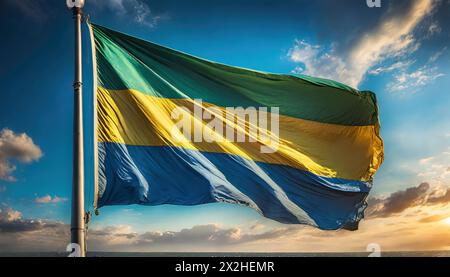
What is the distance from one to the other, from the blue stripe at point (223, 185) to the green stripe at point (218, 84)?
102 cm

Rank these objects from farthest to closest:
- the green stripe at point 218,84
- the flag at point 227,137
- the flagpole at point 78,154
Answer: the green stripe at point 218,84
the flag at point 227,137
the flagpole at point 78,154

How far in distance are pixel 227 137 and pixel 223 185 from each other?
2.88ft

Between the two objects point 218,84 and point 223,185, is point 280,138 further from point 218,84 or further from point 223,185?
point 223,185

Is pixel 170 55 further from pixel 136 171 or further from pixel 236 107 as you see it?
pixel 136 171

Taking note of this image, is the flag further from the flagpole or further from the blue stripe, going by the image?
the flagpole

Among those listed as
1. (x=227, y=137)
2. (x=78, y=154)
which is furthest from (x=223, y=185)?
(x=78, y=154)

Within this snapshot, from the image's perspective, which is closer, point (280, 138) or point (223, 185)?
point (223, 185)

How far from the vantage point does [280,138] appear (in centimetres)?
873

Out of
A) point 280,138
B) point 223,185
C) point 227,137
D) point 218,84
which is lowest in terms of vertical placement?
point 223,185

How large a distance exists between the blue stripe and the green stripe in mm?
1022

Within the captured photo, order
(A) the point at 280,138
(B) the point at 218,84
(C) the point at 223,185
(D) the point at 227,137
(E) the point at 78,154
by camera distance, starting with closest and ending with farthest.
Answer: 1. (E) the point at 78,154
2. (C) the point at 223,185
3. (D) the point at 227,137
4. (B) the point at 218,84
5. (A) the point at 280,138

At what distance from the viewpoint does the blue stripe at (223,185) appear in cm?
665

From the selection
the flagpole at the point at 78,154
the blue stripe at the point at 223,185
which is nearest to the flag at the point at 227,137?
the blue stripe at the point at 223,185

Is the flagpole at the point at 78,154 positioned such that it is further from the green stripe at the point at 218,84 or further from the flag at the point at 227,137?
the green stripe at the point at 218,84
